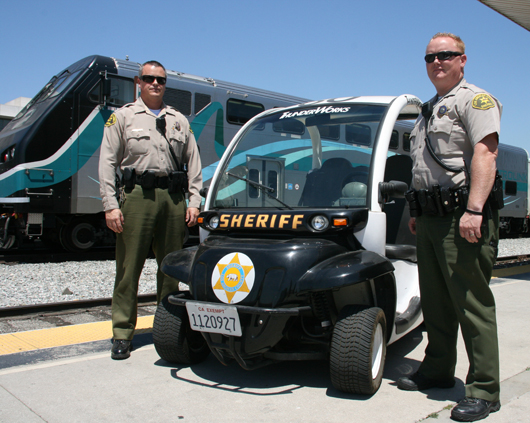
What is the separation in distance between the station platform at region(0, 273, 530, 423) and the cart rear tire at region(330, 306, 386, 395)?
0.11 m

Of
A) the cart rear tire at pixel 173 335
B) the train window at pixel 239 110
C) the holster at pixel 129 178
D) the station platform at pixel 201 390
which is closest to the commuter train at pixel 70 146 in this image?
the train window at pixel 239 110

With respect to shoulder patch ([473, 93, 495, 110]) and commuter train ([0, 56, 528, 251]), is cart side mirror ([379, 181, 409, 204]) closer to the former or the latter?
shoulder patch ([473, 93, 495, 110])

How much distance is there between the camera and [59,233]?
31.4 feet

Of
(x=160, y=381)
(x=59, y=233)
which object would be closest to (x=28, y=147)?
(x=59, y=233)

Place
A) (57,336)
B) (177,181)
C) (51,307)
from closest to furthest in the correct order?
1. (177,181)
2. (57,336)
3. (51,307)

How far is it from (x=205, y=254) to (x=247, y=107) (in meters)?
8.55

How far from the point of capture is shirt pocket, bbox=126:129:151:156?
3.75 metres

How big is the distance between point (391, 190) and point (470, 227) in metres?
0.66

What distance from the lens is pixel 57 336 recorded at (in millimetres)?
4152

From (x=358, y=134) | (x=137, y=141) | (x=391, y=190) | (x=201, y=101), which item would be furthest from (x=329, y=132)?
(x=201, y=101)

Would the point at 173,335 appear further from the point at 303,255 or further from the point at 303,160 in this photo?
the point at 303,160

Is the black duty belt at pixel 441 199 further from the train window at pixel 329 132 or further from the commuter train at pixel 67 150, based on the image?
the commuter train at pixel 67 150

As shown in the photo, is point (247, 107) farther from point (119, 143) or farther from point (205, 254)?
point (205, 254)

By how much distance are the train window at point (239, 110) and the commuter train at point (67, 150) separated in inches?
31.9
